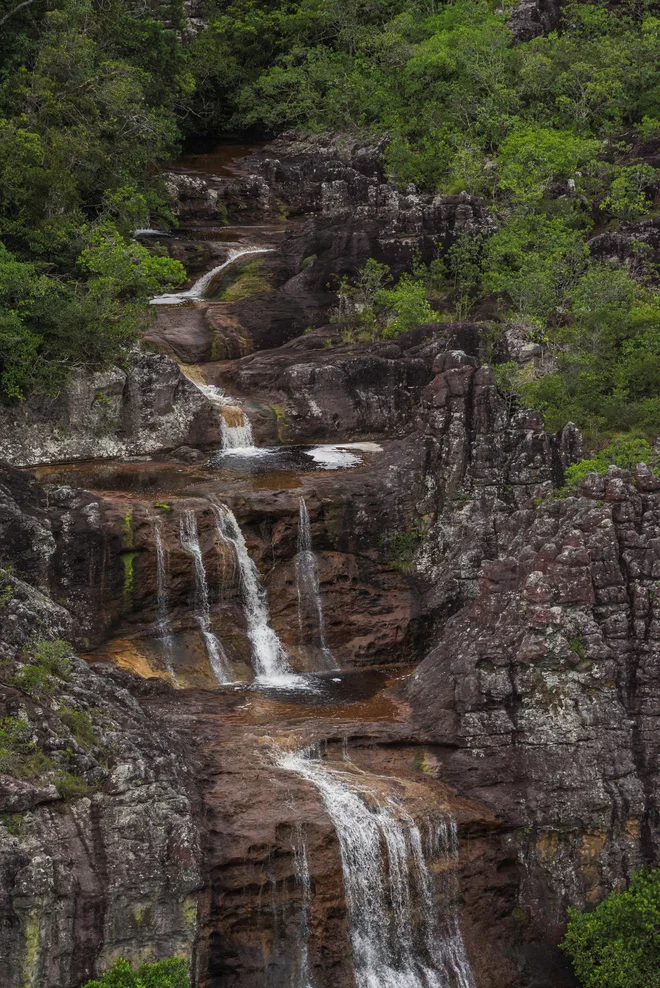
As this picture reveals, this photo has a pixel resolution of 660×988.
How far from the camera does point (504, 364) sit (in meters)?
32.8

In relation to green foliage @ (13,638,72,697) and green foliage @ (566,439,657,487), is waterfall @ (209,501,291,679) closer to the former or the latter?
green foliage @ (566,439,657,487)

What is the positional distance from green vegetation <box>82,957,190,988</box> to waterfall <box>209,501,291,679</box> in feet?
34.1

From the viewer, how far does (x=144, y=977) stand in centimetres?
1631

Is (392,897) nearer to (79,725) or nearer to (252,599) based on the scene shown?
(79,725)

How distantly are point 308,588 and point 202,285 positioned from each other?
1778cm

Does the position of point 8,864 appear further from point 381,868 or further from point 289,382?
point 289,382

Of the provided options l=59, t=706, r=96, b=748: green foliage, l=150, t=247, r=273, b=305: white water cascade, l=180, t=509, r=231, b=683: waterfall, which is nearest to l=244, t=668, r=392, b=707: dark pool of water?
l=180, t=509, r=231, b=683: waterfall

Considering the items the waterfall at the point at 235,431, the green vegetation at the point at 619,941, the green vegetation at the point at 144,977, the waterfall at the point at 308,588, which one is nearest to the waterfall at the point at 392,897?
the green vegetation at the point at 619,941

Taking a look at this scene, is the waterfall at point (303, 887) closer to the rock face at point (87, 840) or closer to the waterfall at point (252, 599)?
the rock face at point (87, 840)

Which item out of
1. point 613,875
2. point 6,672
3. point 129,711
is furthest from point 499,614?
point 6,672

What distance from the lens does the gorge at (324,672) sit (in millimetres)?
17719

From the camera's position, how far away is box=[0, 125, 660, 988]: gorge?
17.7 m

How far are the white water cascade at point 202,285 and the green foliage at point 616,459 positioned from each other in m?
18.3

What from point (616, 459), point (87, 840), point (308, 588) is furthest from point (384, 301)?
point (87, 840)
